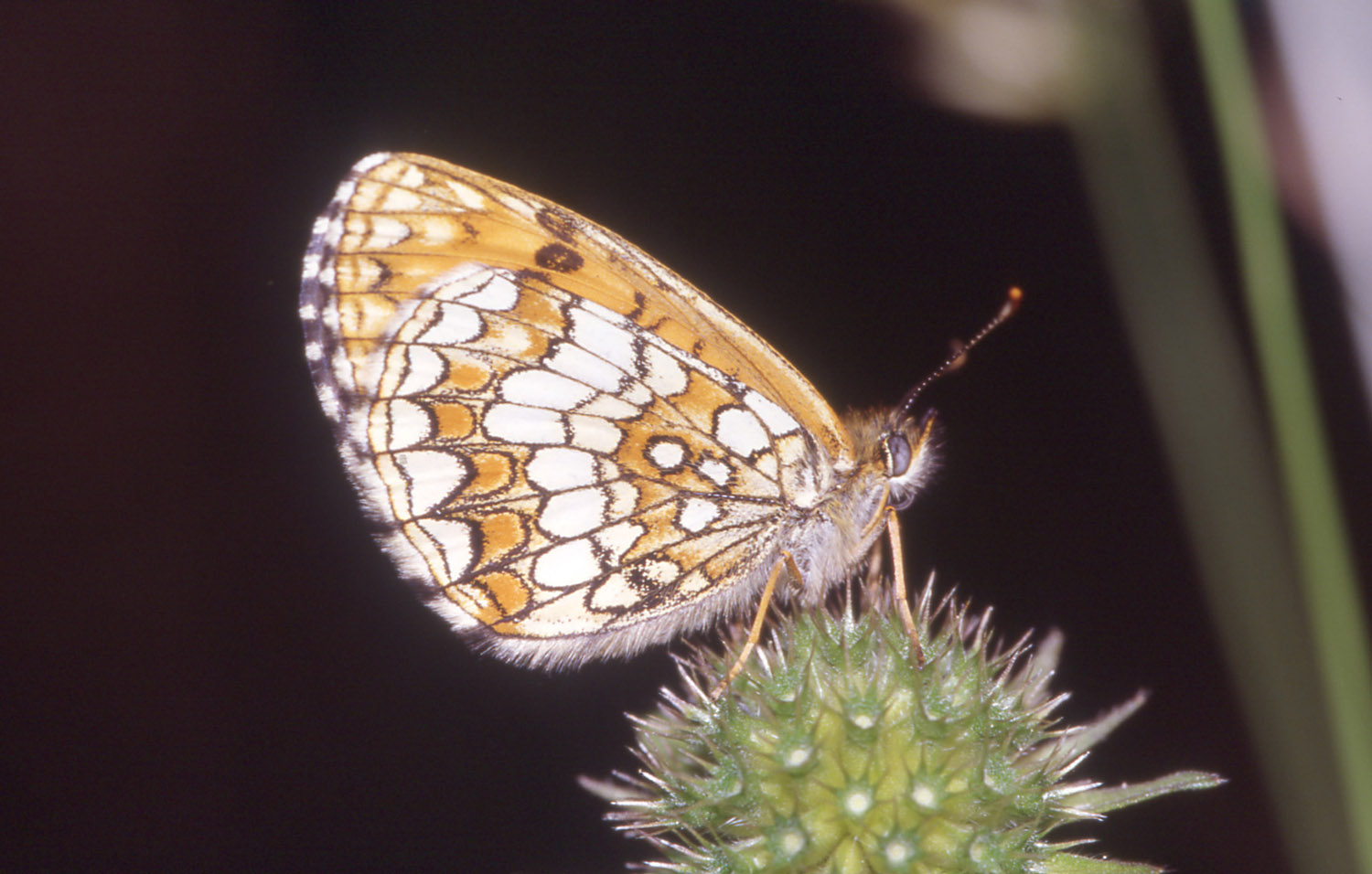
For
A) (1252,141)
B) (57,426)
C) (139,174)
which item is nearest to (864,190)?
(1252,141)

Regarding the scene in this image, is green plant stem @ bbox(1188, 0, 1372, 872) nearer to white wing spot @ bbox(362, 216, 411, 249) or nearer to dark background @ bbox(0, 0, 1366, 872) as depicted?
dark background @ bbox(0, 0, 1366, 872)

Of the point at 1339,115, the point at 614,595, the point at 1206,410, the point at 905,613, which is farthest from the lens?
the point at 1206,410

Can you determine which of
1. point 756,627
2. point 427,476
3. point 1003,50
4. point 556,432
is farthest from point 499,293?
point 1003,50

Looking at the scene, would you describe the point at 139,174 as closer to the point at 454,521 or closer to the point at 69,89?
the point at 69,89

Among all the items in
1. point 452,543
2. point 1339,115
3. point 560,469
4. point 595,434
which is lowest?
point 452,543

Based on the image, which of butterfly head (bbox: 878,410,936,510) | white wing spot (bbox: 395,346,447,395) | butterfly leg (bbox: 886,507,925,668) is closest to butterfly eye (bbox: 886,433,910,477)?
butterfly head (bbox: 878,410,936,510)

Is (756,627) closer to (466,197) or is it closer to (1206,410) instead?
(466,197)

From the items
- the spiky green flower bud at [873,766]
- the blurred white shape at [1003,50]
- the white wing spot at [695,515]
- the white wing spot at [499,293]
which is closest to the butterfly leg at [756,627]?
the spiky green flower bud at [873,766]
